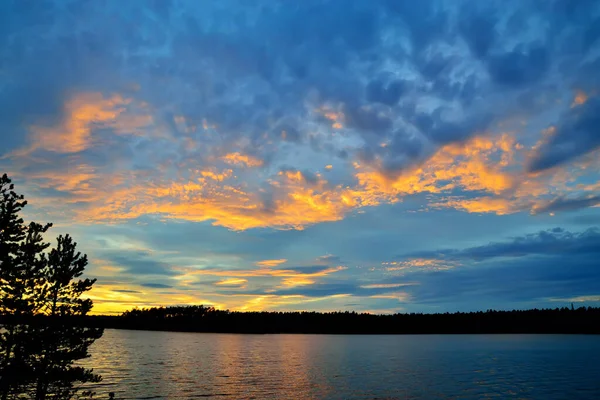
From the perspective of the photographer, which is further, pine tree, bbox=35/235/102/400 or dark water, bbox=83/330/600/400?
dark water, bbox=83/330/600/400

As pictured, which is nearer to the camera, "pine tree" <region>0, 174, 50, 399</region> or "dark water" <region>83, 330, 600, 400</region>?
"pine tree" <region>0, 174, 50, 399</region>

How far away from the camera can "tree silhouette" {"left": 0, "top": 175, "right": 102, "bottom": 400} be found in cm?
3541

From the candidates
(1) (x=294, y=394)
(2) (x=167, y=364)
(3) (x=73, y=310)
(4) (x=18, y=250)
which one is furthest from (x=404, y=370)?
(4) (x=18, y=250)

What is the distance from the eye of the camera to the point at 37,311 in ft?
132

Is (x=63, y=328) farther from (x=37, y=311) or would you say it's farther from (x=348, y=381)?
(x=348, y=381)

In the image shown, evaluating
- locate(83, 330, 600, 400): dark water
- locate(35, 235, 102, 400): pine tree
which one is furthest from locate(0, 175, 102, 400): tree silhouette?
locate(83, 330, 600, 400): dark water

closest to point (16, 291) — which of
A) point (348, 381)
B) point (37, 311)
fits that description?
point (37, 311)

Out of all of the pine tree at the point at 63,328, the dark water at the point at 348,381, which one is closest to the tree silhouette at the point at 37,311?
the pine tree at the point at 63,328

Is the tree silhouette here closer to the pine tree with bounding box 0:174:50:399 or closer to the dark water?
the pine tree with bounding box 0:174:50:399

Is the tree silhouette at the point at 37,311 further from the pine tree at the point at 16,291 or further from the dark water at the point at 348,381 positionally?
the dark water at the point at 348,381

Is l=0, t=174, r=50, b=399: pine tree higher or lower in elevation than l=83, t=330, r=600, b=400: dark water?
higher

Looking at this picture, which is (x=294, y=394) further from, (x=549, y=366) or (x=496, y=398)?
(x=549, y=366)

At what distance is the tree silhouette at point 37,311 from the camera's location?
35.4 metres

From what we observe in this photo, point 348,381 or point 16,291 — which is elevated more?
point 16,291
